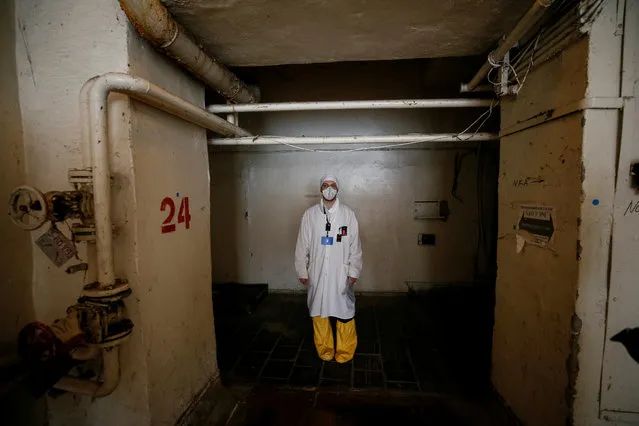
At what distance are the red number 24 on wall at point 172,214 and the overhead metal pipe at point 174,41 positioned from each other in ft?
2.81

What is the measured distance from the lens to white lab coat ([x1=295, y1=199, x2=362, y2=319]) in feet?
8.54

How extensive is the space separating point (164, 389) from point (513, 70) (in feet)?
9.36

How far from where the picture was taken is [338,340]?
265 centimetres

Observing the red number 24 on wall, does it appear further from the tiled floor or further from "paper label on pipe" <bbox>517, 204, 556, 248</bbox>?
"paper label on pipe" <bbox>517, 204, 556, 248</bbox>

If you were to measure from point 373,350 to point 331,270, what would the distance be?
38.5 inches

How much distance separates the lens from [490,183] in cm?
412

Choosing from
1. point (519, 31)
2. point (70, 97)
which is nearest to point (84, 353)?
point (70, 97)

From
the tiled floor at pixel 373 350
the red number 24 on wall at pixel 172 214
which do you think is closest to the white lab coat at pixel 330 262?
the tiled floor at pixel 373 350

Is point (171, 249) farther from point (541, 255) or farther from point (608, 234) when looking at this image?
point (608, 234)

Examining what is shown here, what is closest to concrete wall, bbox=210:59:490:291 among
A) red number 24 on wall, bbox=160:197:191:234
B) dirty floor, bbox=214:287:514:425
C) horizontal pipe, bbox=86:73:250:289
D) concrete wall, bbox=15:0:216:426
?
dirty floor, bbox=214:287:514:425

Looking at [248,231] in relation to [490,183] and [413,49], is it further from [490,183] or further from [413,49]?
[490,183]

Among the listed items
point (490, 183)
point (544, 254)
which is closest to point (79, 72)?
point (544, 254)

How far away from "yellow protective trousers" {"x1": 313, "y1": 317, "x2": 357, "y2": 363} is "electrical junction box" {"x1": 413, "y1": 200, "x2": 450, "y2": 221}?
87.4 inches

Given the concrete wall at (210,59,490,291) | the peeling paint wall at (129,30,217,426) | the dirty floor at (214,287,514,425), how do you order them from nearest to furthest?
1. the peeling paint wall at (129,30,217,426)
2. the dirty floor at (214,287,514,425)
3. the concrete wall at (210,59,490,291)
